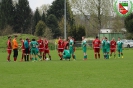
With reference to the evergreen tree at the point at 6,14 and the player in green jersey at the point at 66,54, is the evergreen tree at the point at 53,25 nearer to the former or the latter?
the evergreen tree at the point at 6,14

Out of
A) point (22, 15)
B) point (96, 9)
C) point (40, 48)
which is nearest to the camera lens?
point (40, 48)

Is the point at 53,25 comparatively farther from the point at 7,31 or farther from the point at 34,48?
the point at 34,48

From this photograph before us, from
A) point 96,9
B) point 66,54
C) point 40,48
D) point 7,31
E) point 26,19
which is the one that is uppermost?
point 96,9

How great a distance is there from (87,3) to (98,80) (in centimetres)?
6667

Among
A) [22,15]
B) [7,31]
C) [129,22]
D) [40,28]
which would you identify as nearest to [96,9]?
[129,22]

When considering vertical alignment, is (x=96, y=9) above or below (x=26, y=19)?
above

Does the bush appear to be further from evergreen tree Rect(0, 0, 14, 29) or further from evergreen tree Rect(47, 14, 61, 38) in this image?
evergreen tree Rect(47, 14, 61, 38)

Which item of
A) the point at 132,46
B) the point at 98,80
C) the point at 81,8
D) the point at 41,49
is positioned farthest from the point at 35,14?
the point at 98,80

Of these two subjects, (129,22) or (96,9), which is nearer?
(129,22)

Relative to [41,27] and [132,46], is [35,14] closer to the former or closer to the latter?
[41,27]

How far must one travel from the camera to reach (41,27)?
10038cm

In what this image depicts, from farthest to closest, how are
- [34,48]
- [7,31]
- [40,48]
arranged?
[7,31], [40,48], [34,48]

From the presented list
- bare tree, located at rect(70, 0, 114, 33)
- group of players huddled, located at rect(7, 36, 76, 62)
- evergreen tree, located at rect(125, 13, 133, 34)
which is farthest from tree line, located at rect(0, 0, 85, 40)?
group of players huddled, located at rect(7, 36, 76, 62)

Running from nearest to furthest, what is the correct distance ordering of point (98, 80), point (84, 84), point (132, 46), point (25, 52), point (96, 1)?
point (84, 84)
point (98, 80)
point (25, 52)
point (132, 46)
point (96, 1)
